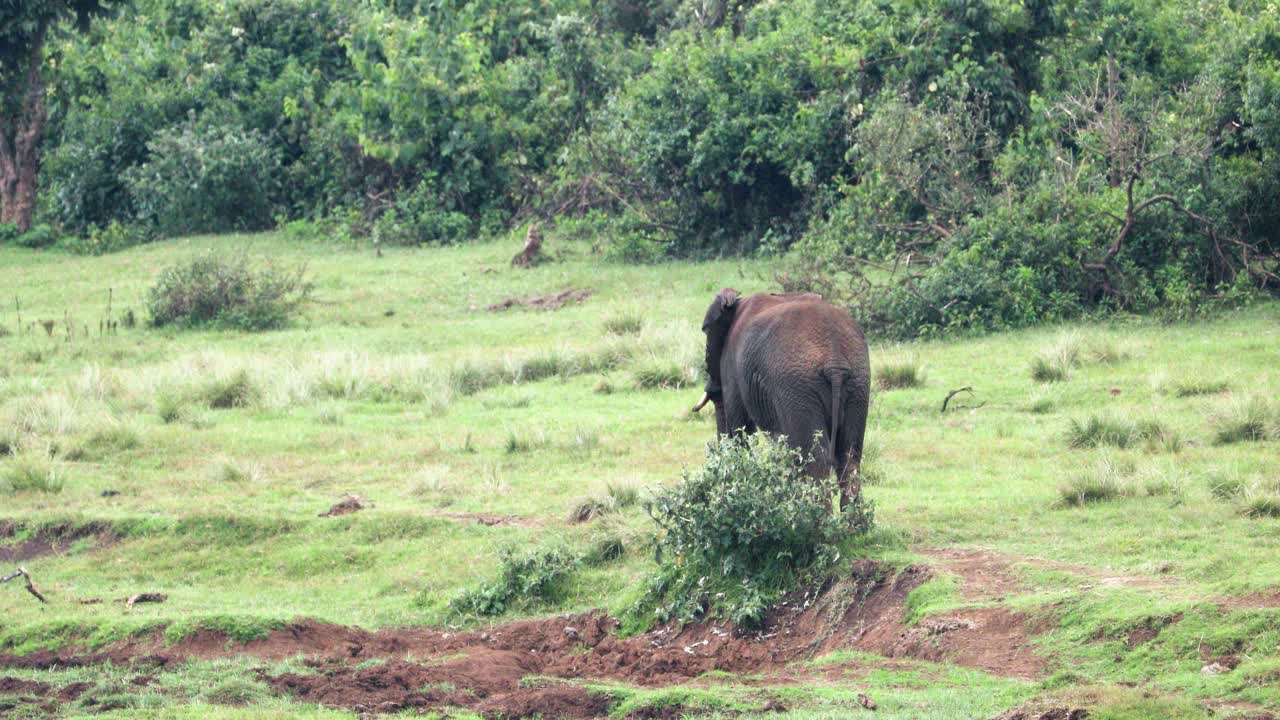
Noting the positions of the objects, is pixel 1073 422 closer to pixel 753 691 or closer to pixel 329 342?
pixel 753 691

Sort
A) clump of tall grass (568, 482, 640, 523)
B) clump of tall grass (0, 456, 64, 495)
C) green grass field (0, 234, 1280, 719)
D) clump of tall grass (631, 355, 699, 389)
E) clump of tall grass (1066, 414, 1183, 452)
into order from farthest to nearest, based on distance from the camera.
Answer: clump of tall grass (631, 355, 699, 389), clump of tall grass (0, 456, 64, 495), clump of tall grass (1066, 414, 1183, 452), clump of tall grass (568, 482, 640, 523), green grass field (0, 234, 1280, 719)

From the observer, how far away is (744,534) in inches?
376

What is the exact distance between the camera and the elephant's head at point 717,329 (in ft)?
36.8

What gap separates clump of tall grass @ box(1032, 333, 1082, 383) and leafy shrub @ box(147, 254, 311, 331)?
1138cm

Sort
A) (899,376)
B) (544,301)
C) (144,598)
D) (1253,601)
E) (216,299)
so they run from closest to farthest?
1. (1253,601)
2. (144,598)
3. (899,376)
4. (216,299)
5. (544,301)

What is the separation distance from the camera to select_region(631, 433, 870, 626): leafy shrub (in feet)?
31.1

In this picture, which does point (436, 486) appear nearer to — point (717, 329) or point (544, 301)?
point (717, 329)

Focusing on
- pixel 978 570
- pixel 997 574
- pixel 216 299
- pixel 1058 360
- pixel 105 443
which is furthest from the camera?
pixel 216 299

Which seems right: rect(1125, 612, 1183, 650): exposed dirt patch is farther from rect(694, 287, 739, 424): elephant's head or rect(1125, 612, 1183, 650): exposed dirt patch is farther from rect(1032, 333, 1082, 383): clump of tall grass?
rect(1032, 333, 1082, 383): clump of tall grass

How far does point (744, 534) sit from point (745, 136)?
54.7ft

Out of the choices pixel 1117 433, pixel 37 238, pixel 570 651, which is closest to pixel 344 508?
pixel 570 651

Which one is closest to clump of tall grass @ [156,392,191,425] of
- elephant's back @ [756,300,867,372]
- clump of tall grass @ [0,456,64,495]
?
clump of tall grass @ [0,456,64,495]

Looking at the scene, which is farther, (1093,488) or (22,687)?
(1093,488)

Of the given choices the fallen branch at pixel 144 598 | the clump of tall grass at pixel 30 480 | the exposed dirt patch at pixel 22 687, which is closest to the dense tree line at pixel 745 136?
the clump of tall grass at pixel 30 480
